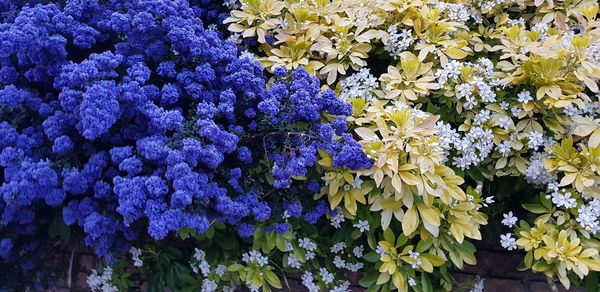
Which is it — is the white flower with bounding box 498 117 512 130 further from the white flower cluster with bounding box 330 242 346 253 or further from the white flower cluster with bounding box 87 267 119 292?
the white flower cluster with bounding box 87 267 119 292

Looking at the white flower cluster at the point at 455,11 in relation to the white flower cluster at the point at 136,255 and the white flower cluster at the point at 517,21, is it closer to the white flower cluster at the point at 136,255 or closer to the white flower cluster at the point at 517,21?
the white flower cluster at the point at 517,21

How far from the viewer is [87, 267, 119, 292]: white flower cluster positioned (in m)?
2.20

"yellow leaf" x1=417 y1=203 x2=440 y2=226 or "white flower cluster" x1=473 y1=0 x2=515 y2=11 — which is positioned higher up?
"white flower cluster" x1=473 y1=0 x2=515 y2=11

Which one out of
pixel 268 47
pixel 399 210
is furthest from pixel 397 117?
pixel 268 47

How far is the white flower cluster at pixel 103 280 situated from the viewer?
2.20 m

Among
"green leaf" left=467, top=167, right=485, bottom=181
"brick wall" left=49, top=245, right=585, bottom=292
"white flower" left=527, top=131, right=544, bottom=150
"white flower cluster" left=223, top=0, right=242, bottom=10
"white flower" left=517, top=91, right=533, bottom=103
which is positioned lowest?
"brick wall" left=49, top=245, right=585, bottom=292

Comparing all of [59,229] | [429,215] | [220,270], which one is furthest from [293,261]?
[59,229]

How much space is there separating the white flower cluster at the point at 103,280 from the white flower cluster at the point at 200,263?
0.44 meters

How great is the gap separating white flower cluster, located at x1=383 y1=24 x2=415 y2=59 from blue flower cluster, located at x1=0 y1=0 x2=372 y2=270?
0.47 metres

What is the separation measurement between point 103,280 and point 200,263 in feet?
1.75

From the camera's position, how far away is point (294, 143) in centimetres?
175

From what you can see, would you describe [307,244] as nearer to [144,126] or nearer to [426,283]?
[426,283]

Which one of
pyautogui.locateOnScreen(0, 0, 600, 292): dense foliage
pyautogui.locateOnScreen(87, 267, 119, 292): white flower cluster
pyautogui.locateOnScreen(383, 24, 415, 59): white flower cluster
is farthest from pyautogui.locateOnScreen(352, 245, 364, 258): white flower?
pyautogui.locateOnScreen(87, 267, 119, 292): white flower cluster

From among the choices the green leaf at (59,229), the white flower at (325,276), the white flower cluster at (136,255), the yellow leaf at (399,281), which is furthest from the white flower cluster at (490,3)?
the green leaf at (59,229)
